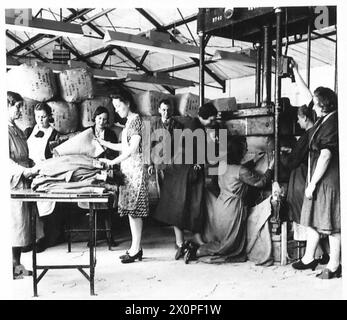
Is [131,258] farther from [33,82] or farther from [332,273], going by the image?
[33,82]

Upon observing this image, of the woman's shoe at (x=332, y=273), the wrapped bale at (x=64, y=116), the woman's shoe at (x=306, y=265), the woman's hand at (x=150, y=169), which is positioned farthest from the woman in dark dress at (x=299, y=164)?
the wrapped bale at (x=64, y=116)

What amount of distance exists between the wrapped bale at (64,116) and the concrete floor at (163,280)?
2.81 feet

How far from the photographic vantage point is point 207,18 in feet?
10.1

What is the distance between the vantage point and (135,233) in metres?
3.04

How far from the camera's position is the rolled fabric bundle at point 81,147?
2.92m

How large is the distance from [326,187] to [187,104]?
3.72 ft

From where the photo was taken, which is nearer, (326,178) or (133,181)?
(326,178)

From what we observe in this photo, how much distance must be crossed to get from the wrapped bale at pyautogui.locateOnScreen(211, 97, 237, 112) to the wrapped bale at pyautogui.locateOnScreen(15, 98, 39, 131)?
1259 millimetres

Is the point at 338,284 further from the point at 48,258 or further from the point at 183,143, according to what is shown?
the point at 48,258

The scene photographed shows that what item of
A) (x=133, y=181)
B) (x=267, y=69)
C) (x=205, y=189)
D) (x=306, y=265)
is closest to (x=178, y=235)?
(x=205, y=189)

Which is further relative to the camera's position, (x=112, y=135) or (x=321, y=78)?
(x=112, y=135)

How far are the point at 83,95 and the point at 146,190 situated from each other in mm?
934
